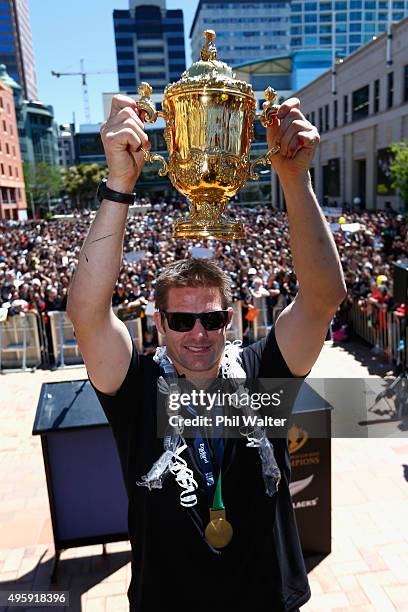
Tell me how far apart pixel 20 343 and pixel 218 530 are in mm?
10183

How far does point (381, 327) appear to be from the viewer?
10383 mm

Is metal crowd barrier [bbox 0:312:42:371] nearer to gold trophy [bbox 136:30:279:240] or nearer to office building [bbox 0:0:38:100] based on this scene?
gold trophy [bbox 136:30:279:240]

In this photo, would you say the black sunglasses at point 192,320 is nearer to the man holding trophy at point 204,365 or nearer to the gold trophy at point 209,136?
the man holding trophy at point 204,365

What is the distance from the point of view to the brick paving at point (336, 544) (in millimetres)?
4137

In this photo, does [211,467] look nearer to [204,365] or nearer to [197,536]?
[197,536]

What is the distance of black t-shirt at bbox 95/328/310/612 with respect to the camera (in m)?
1.98

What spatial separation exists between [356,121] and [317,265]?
4597cm

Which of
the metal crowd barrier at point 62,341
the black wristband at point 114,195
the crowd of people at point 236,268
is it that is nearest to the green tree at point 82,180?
the crowd of people at point 236,268

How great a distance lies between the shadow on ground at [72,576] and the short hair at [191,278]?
11.0ft

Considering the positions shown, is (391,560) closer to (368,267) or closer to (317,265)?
(317,265)

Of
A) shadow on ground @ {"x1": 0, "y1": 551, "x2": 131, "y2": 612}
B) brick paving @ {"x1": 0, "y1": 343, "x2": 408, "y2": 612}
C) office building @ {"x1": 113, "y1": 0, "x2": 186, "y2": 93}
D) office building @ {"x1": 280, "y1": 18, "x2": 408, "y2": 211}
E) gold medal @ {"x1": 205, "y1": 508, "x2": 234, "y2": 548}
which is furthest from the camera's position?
office building @ {"x1": 113, "y1": 0, "x2": 186, "y2": 93}

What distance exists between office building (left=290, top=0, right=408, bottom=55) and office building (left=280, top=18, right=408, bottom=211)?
79453 mm

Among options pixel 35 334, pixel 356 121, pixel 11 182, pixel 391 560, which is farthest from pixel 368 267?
pixel 11 182

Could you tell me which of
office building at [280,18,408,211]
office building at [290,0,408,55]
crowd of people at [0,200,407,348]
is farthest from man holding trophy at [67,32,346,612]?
office building at [290,0,408,55]
